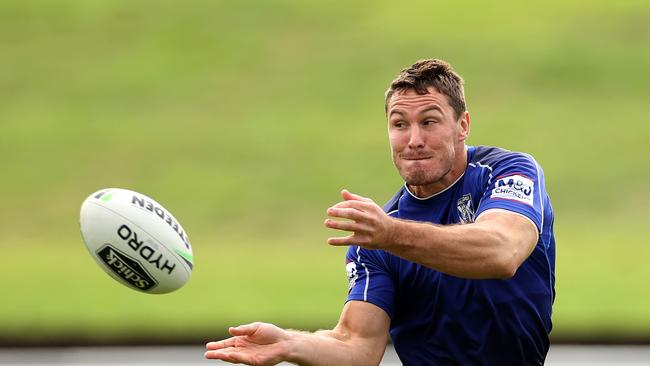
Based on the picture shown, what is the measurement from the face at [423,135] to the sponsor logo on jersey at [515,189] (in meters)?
0.35

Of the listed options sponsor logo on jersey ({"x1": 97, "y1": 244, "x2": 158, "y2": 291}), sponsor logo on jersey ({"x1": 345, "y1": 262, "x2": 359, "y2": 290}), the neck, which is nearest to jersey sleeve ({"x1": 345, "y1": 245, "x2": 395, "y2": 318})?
sponsor logo on jersey ({"x1": 345, "y1": 262, "x2": 359, "y2": 290})

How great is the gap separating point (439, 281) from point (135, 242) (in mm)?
1859

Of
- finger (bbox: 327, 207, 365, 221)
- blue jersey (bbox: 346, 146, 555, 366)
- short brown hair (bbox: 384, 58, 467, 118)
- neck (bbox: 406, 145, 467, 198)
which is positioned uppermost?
short brown hair (bbox: 384, 58, 467, 118)

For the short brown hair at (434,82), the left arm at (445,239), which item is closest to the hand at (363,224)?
the left arm at (445,239)

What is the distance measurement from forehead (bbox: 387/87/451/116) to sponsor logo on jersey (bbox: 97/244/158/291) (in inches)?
72.7

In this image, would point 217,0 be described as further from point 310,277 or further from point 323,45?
point 310,277

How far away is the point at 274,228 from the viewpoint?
20.8m

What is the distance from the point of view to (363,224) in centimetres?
491

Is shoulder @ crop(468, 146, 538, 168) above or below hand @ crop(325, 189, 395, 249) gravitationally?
above

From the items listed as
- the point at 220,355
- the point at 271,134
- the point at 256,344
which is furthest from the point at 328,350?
the point at 271,134

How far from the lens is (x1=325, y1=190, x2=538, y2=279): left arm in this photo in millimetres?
4926

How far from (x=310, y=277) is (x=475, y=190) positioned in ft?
38.7

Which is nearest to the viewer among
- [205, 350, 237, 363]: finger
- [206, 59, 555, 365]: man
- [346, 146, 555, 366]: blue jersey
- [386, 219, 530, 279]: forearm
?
[386, 219, 530, 279]: forearm

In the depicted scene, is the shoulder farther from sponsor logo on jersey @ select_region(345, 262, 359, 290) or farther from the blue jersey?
sponsor logo on jersey @ select_region(345, 262, 359, 290)
